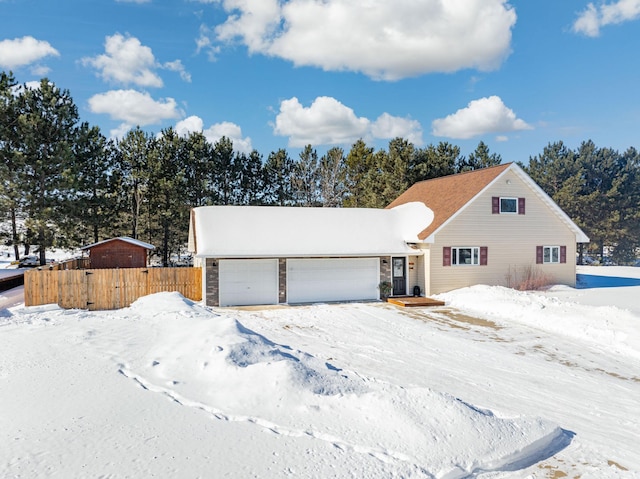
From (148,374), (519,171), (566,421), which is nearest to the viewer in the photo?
(566,421)

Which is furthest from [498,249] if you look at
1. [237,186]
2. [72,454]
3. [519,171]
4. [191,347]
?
[237,186]

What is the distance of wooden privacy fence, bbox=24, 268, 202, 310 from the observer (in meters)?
15.2

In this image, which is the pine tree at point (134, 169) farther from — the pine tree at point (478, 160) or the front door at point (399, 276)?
the pine tree at point (478, 160)

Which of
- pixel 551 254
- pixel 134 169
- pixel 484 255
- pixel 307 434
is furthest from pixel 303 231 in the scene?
pixel 134 169

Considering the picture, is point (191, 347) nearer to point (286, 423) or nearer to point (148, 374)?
point (148, 374)

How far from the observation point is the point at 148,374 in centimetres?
718

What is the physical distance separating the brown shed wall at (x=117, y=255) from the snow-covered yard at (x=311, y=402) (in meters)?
9.76

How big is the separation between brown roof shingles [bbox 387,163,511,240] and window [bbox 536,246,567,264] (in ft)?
13.5

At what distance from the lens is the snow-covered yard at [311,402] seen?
181 inches

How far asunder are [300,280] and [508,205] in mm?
10162

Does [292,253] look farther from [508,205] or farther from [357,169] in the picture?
[357,169]

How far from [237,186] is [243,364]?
2849 centimetres

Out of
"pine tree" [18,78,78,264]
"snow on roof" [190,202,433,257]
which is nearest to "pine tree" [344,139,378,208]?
"snow on roof" [190,202,433,257]

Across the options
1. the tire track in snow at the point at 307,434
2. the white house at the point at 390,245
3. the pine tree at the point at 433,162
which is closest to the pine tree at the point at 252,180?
the pine tree at the point at 433,162
